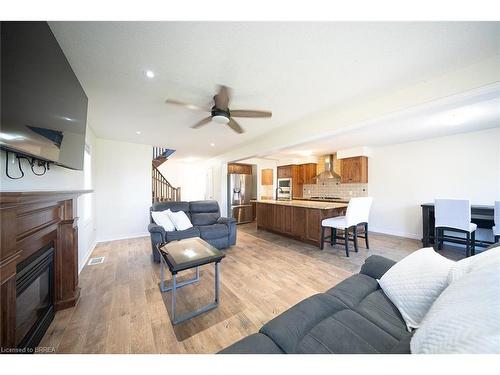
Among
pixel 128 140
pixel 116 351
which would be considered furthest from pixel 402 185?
pixel 128 140

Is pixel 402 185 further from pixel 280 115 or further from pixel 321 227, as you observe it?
pixel 280 115

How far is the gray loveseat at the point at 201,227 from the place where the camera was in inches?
112

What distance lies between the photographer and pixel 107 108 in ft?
8.41

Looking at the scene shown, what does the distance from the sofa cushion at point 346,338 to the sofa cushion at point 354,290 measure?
0.15 metres

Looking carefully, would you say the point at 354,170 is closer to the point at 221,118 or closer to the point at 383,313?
the point at 221,118

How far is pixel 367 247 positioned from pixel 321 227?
996 mm

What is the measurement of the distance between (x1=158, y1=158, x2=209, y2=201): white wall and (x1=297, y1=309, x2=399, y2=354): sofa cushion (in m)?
7.70

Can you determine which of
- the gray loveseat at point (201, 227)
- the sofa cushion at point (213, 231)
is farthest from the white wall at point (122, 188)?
the sofa cushion at point (213, 231)

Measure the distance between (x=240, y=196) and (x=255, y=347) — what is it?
18.0ft

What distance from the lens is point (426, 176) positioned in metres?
4.11

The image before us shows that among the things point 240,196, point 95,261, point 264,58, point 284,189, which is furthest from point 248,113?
point 284,189

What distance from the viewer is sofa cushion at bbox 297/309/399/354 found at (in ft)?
2.50

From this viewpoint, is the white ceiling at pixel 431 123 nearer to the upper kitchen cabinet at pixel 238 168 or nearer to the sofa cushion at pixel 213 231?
the sofa cushion at pixel 213 231
